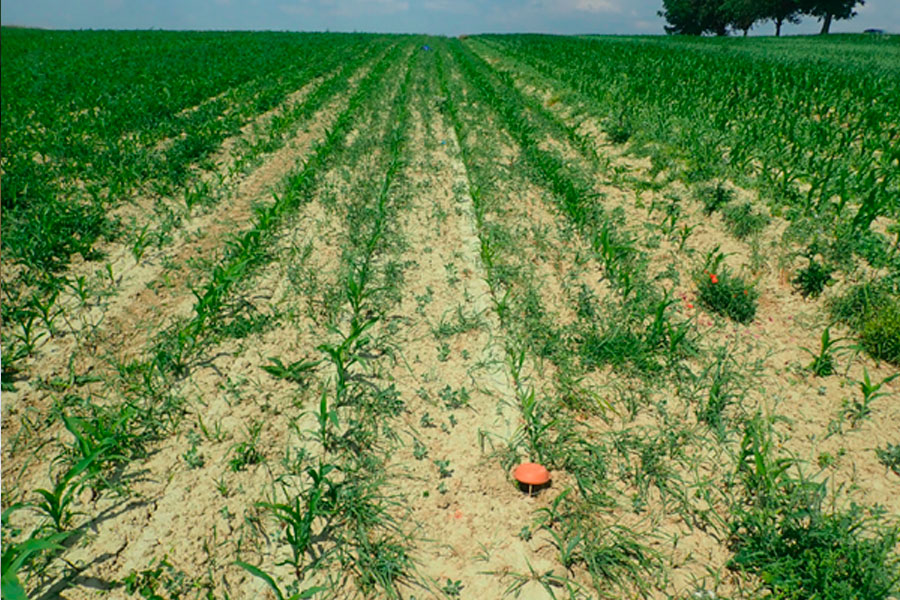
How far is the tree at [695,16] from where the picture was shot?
57.8 meters

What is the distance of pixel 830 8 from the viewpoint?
48.3 meters

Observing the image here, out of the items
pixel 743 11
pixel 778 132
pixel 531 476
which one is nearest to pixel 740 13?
pixel 743 11

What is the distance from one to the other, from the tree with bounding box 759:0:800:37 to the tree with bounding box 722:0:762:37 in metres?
0.54

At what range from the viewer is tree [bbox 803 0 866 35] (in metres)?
47.8

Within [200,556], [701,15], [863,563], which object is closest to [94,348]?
[200,556]

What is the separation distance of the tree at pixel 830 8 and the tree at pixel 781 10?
3.31 ft

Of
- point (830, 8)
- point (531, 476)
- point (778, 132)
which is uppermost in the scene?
point (830, 8)

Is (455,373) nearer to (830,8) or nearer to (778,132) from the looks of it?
(778,132)

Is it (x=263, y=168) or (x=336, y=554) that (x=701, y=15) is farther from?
(x=336, y=554)

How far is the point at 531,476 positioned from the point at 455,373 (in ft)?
3.45

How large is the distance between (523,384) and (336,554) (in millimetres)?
1584

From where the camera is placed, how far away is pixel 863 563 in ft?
Answer: 6.61

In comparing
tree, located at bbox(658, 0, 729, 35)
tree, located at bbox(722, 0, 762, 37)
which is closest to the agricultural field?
tree, located at bbox(722, 0, 762, 37)

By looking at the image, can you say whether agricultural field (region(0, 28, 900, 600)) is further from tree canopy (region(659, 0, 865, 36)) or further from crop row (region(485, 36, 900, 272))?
tree canopy (region(659, 0, 865, 36))
